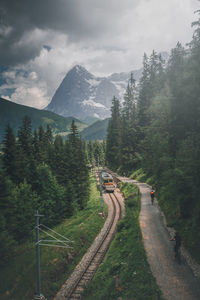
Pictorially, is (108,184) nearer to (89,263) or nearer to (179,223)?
(89,263)

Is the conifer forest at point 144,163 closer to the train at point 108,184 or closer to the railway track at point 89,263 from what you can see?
the train at point 108,184

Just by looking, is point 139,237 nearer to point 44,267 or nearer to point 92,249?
point 92,249

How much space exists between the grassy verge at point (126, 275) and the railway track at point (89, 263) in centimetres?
92

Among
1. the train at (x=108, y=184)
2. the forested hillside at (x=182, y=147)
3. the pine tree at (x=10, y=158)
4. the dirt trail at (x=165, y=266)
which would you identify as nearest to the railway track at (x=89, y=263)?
the dirt trail at (x=165, y=266)

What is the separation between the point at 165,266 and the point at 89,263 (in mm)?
8655

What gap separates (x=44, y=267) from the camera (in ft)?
63.5

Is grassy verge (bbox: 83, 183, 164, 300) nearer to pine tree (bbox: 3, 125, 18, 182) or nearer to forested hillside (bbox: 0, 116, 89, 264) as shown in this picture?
forested hillside (bbox: 0, 116, 89, 264)

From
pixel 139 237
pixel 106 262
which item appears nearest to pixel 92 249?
pixel 106 262

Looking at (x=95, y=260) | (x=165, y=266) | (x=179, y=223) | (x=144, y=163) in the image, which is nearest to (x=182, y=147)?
(x=179, y=223)

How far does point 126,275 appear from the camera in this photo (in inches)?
555

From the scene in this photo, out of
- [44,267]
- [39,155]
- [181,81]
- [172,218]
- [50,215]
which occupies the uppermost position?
[181,81]

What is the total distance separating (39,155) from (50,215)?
14.7 meters

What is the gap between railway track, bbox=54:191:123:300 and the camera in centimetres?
1622

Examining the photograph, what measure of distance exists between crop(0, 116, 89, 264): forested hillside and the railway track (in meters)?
7.24
